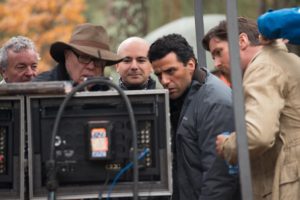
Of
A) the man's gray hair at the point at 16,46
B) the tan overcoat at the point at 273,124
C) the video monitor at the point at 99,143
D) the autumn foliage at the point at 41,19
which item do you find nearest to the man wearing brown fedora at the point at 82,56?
the man's gray hair at the point at 16,46

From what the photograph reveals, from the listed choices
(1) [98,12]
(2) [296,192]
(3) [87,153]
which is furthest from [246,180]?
(1) [98,12]

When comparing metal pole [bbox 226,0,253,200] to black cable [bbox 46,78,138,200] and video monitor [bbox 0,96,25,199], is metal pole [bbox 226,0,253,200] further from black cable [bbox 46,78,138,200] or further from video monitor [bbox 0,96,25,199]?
video monitor [bbox 0,96,25,199]

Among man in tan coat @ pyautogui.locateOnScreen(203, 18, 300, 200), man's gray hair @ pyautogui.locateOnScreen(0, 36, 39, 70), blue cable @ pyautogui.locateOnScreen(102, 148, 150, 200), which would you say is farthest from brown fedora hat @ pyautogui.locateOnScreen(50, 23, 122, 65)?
blue cable @ pyautogui.locateOnScreen(102, 148, 150, 200)

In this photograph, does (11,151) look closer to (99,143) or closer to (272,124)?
(99,143)

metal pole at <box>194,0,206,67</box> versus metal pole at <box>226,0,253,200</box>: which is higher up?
metal pole at <box>194,0,206,67</box>

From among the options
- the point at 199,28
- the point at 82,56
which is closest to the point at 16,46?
the point at 82,56

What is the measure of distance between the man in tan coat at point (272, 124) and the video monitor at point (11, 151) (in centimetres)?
119

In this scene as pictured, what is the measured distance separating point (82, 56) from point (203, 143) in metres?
1.23

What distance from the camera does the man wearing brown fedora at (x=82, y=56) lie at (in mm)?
6824

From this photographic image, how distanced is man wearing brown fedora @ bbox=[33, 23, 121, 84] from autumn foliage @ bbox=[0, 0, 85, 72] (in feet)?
58.2

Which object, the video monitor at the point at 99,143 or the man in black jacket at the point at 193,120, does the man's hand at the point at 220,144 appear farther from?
the video monitor at the point at 99,143

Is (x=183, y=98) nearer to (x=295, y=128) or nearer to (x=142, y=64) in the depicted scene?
(x=295, y=128)

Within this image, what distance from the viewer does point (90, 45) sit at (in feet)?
23.1

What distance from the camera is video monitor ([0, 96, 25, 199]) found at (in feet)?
18.3
